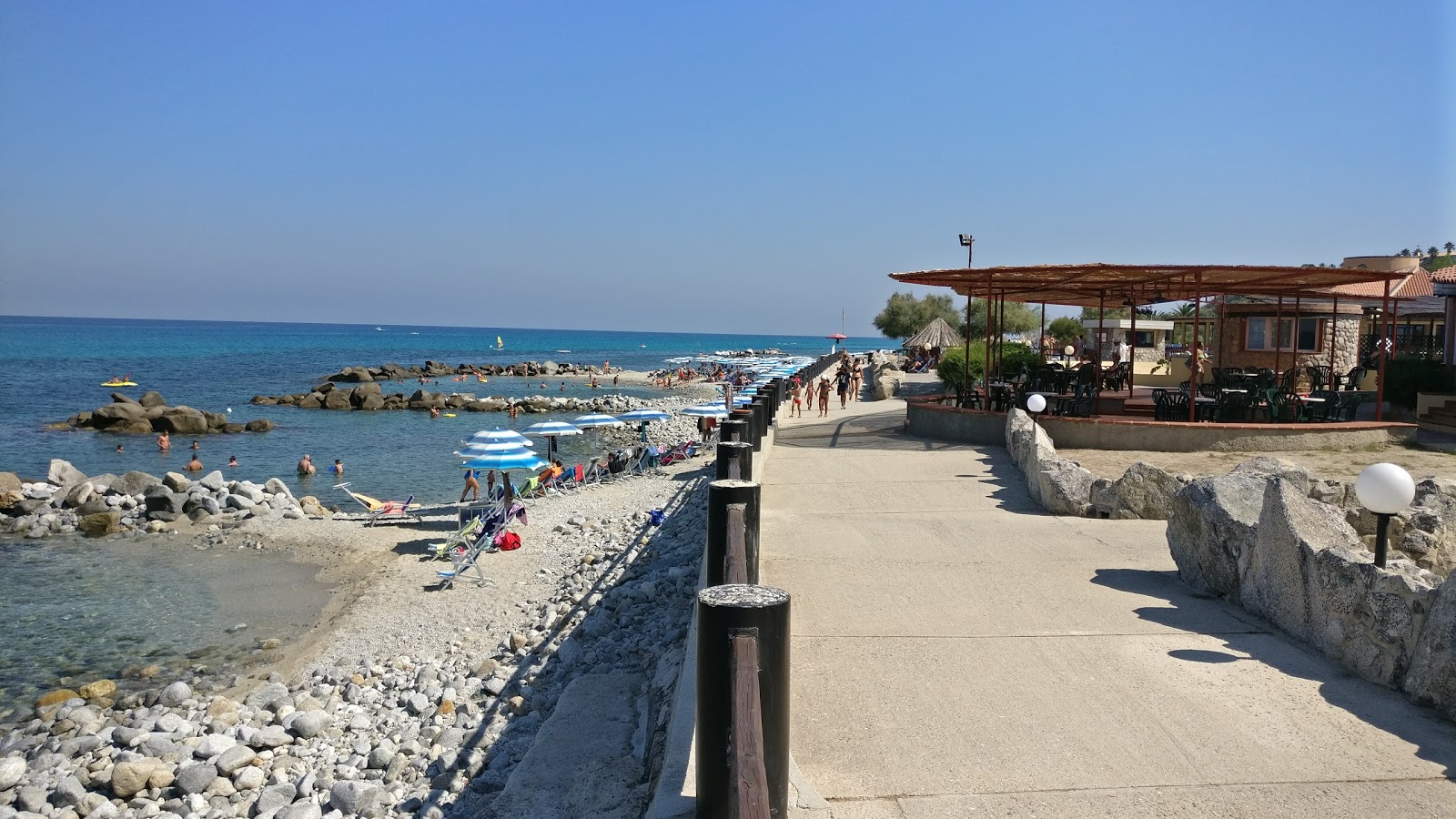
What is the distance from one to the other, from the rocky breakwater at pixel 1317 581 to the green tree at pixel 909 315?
68000mm

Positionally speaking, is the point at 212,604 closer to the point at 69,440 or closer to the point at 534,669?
the point at 534,669

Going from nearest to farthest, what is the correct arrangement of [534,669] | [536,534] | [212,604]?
[534,669], [212,604], [536,534]

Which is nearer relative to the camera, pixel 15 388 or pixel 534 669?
pixel 534 669

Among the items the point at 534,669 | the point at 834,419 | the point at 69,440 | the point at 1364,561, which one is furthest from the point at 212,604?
the point at 69,440

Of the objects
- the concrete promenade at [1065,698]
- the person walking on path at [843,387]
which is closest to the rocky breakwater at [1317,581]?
the concrete promenade at [1065,698]

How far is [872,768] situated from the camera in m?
3.85

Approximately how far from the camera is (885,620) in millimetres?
5797

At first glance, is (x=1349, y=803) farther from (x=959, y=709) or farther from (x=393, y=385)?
(x=393, y=385)

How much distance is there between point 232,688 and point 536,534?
571 cm

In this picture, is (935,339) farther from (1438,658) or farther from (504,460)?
(1438,658)

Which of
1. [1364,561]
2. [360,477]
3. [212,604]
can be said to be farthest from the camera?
[360,477]

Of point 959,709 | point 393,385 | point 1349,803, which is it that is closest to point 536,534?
point 959,709

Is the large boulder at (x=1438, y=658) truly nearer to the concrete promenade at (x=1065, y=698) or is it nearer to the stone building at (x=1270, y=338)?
the concrete promenade at (x=1065, y=698)

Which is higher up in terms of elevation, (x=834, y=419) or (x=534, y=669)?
(x=834, y=419)
